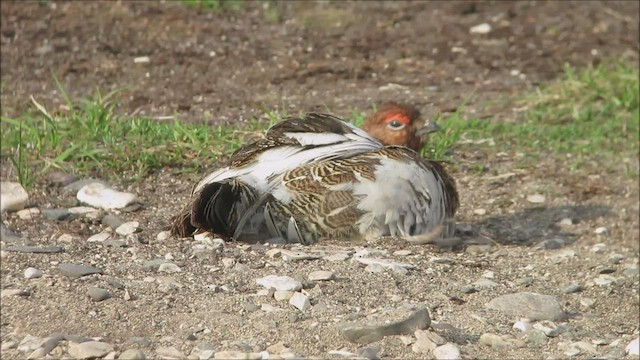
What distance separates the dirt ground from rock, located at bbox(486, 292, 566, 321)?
68mm

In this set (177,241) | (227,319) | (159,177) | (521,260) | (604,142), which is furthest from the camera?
(604,142)

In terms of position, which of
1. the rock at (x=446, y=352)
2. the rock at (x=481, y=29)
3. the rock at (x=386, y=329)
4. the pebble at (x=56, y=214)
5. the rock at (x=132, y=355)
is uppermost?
the rock at (x=132, y=355)

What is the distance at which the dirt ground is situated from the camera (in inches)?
167

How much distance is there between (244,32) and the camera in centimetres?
970

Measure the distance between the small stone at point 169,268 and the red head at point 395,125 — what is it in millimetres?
1652

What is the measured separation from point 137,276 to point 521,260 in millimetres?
1959

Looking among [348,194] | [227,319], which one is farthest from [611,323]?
[227,319]

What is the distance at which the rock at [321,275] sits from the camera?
4691 millimetres

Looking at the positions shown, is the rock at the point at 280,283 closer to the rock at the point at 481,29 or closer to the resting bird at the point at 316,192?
the resting bird at the point at 316,192

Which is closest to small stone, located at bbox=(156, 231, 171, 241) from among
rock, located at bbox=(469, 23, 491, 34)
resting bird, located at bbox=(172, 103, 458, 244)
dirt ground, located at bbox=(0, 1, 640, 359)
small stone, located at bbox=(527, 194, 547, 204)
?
dirt ground, located at bbox=(0, 1, 640, 359)

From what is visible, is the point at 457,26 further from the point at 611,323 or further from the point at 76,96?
the point at 611,323


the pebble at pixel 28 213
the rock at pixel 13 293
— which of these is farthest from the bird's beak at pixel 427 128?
the rock at pixel 13 293

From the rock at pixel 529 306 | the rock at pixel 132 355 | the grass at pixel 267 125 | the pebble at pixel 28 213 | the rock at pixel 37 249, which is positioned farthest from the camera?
the grass at pixel 267 125

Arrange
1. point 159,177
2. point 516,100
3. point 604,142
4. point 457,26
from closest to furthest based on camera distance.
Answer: point 159,177, point 604,142, point 516,100, point 457,26
